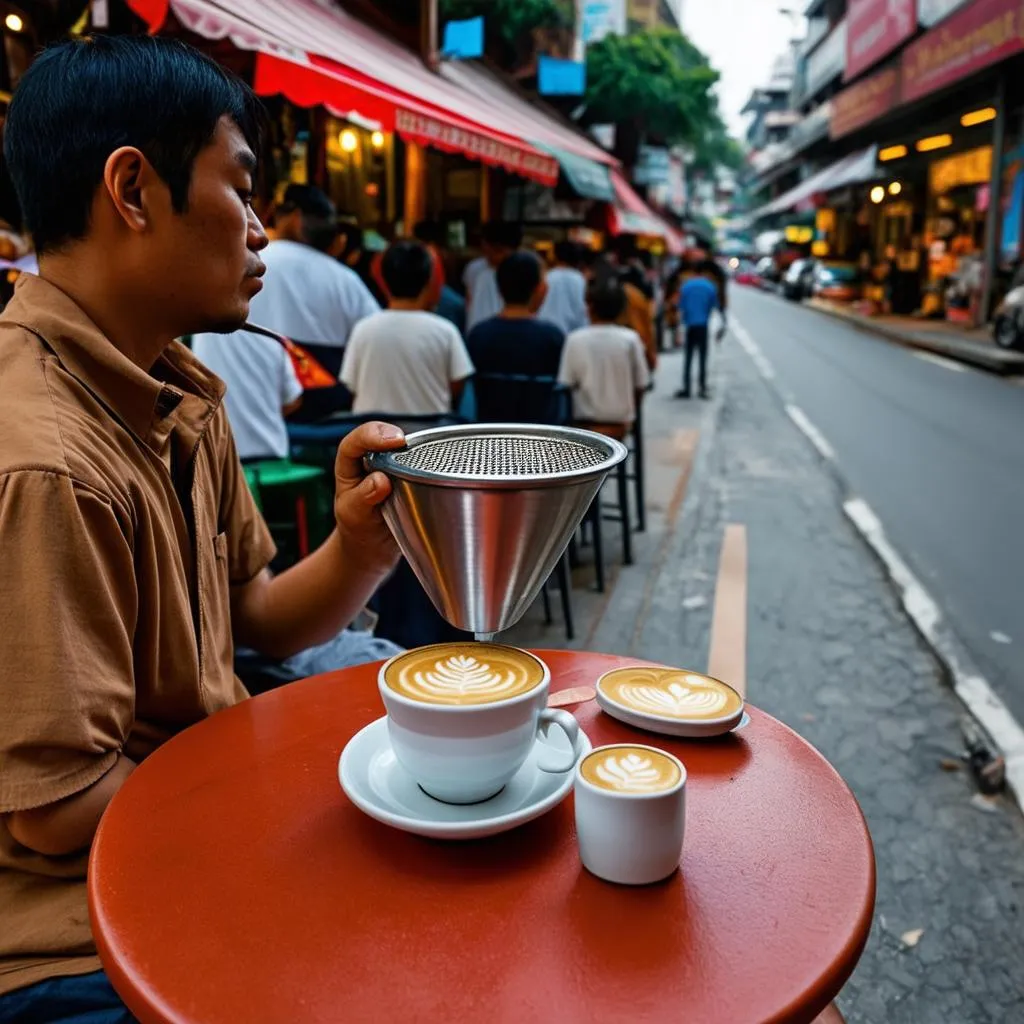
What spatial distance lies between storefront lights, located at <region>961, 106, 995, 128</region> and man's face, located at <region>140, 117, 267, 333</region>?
22.1m

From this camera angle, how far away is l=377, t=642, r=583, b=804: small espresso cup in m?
1.08

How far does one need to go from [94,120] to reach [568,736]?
1139mm

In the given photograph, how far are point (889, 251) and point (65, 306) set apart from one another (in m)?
32.2

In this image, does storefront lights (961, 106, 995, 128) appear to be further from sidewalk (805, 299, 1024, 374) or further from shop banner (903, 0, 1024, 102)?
sidewalk (805, 299, 1024, 374)

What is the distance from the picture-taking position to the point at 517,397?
4.84 m

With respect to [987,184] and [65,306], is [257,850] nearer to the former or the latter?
[65,306]

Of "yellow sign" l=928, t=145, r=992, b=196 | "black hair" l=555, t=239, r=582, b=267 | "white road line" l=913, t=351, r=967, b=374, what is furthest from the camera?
"yellow sign" l=928, t=145, r=992, b=196

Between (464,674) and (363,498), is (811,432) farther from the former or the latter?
(464,674)

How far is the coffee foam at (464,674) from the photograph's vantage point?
1116mm

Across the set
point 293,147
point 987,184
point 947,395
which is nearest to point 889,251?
point 987,184

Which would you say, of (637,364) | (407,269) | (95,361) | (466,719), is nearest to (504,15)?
(637,364)

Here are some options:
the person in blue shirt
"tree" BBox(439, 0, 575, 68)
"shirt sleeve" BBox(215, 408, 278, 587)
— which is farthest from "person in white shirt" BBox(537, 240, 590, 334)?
"tree" BBox(439, 0, 575, 68)

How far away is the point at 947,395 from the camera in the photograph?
1220cm

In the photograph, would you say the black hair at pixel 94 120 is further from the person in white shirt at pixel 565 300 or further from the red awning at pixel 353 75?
the person in white shirt at pixel 565 300
